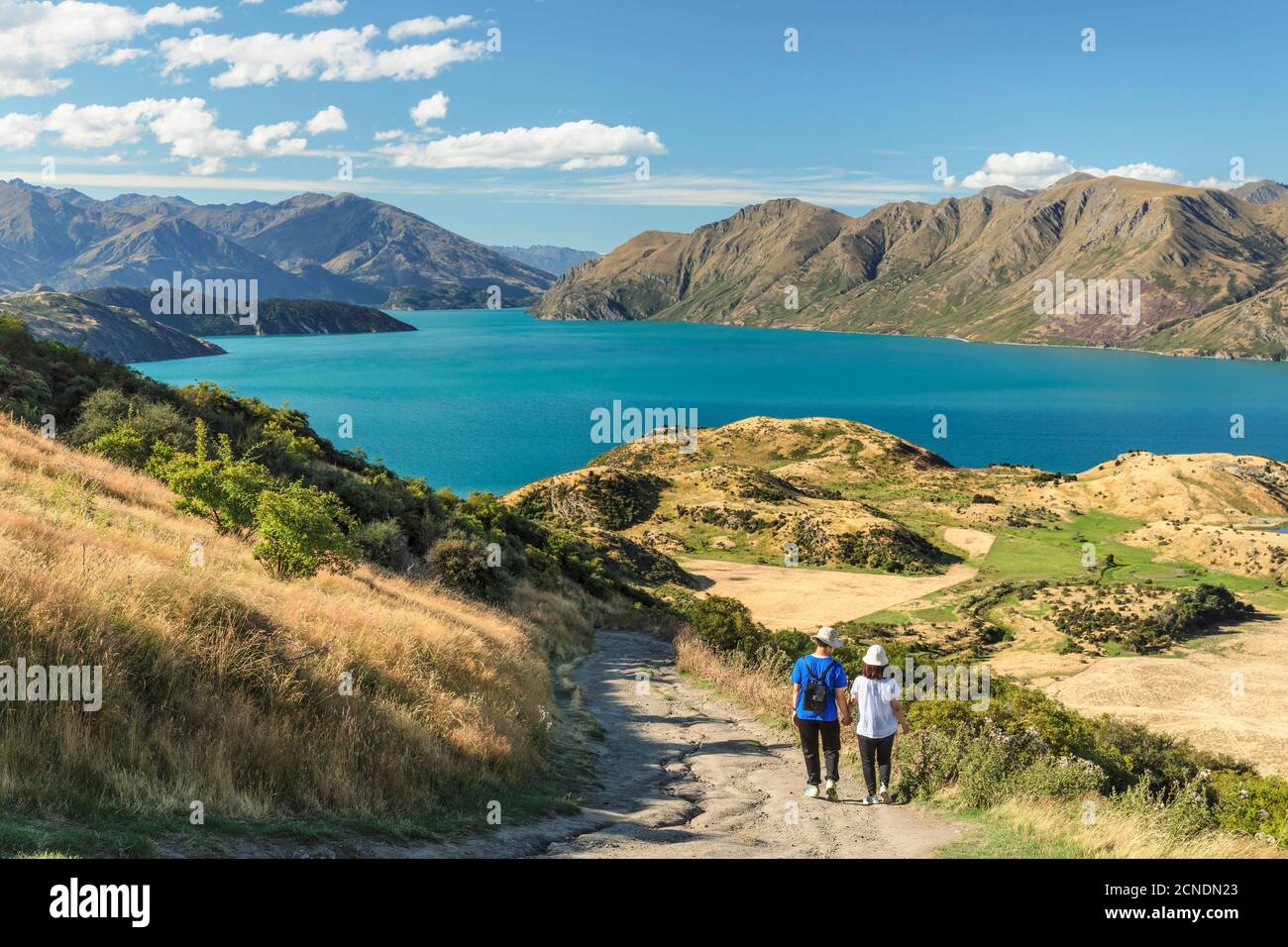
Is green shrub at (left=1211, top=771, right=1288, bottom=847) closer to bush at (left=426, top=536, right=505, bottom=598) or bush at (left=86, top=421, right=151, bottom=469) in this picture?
bush at (left=426, top=536, right=505, bottom=598)

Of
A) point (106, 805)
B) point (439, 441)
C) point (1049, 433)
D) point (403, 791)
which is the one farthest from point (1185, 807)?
point (1049, 433)

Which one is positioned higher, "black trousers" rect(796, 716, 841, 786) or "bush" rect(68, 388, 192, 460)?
"bush" rect(68, 388, 192, 460)

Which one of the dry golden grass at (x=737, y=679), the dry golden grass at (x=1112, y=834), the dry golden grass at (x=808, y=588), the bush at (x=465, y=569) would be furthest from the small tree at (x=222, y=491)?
the dry golden grass at (x=808, y=588)

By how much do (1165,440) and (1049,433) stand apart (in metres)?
21.6

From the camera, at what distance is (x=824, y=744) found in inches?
464

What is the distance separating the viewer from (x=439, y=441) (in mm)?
144625

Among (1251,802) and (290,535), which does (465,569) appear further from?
→ (1251,802)

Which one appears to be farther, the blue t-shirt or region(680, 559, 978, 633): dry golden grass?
region(680, 559, 978, 633): dry golden grass

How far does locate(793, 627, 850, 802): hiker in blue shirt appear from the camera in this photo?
38.5 feet

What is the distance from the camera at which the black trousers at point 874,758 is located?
38.6ft

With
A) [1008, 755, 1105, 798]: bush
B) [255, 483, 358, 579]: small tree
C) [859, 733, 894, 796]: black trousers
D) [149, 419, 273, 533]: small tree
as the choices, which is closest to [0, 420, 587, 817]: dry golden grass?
[255, 483, 358, 579]: small tree

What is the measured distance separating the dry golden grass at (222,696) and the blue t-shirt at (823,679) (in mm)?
4074

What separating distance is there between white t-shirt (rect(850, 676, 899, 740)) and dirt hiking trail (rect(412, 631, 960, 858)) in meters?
1.07
